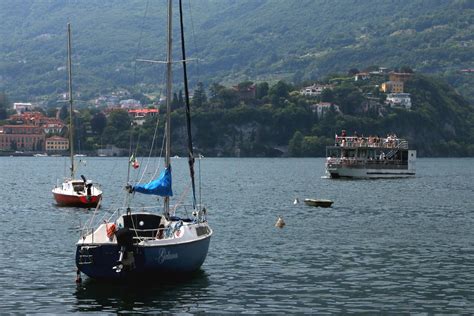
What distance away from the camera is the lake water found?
129 ft

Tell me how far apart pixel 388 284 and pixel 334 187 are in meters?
83.9

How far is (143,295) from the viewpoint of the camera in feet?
133

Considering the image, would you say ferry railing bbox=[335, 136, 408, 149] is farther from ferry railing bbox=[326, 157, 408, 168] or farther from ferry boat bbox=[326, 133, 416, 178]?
ferry railing bbox=[326, 157, 408, 168]

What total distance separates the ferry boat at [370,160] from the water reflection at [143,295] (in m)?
112

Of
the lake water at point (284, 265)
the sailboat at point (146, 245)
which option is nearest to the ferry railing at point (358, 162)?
the lake water at point (284, 265)

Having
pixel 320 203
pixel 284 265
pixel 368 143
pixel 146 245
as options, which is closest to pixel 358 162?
pixel 368 143

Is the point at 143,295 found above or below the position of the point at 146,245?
below

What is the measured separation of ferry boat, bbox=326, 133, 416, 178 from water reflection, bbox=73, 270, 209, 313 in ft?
366

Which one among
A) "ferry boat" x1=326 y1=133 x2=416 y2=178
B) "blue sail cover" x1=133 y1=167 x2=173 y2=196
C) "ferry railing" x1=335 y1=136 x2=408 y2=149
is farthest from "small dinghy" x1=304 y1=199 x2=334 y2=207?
"ferry railing" x1=335 y1=136 x2=408 y2=149

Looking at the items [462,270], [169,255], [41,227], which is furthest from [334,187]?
[169,255]

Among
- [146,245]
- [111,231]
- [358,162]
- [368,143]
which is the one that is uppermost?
[368,143]

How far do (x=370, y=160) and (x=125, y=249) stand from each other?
12027 cm

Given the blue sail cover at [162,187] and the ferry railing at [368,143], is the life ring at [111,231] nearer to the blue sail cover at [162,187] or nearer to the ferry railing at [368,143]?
the blue sail cover at [162,187]

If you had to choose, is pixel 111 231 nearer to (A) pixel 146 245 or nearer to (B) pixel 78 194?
(A) pixel 146 245
